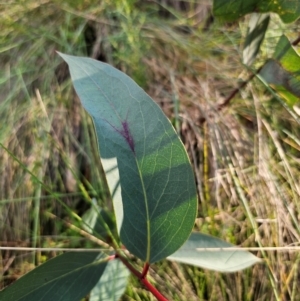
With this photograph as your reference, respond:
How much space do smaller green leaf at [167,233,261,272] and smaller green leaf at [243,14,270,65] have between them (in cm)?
32

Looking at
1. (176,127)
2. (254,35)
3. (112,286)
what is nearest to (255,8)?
(254,35)

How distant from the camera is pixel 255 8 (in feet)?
2.27

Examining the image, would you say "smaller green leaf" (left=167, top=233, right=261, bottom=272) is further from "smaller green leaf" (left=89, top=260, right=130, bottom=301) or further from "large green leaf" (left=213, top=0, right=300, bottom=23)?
"large green leaf" (left=213, top=0, right=300, bottom=23)

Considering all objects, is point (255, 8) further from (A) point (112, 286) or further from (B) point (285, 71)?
(A) point (112, 286)

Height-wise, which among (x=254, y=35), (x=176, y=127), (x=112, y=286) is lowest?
(x=112, y=286)

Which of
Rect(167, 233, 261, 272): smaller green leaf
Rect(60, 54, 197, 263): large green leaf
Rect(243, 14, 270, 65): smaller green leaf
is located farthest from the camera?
Rect(243, 14, 270, 65): smaller green leaf

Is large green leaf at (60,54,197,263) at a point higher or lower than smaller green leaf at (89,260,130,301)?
higher

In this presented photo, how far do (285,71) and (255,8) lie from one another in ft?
0.35

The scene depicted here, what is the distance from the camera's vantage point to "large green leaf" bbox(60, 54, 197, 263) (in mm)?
489

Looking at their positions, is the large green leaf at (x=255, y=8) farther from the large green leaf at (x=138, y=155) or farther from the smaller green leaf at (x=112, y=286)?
the smaller green leaf at (x=112, y=286)

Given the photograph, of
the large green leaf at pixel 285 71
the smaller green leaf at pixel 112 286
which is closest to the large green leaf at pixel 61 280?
the smaller green leaf at pixel 112 286

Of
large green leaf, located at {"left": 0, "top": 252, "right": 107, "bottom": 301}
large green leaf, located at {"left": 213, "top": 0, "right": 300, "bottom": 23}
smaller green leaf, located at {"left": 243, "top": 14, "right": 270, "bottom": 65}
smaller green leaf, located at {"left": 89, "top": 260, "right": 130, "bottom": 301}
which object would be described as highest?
large green leaf, located at {"left": 213, "top": 0, "right": 300, "bottom": 23}

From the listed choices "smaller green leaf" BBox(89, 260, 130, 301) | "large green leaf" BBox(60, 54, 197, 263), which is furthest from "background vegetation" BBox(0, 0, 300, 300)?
"large green leaf" BBox(60, 54, 197, 263)

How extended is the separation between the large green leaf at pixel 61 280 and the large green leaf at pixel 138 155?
0.32 ft
